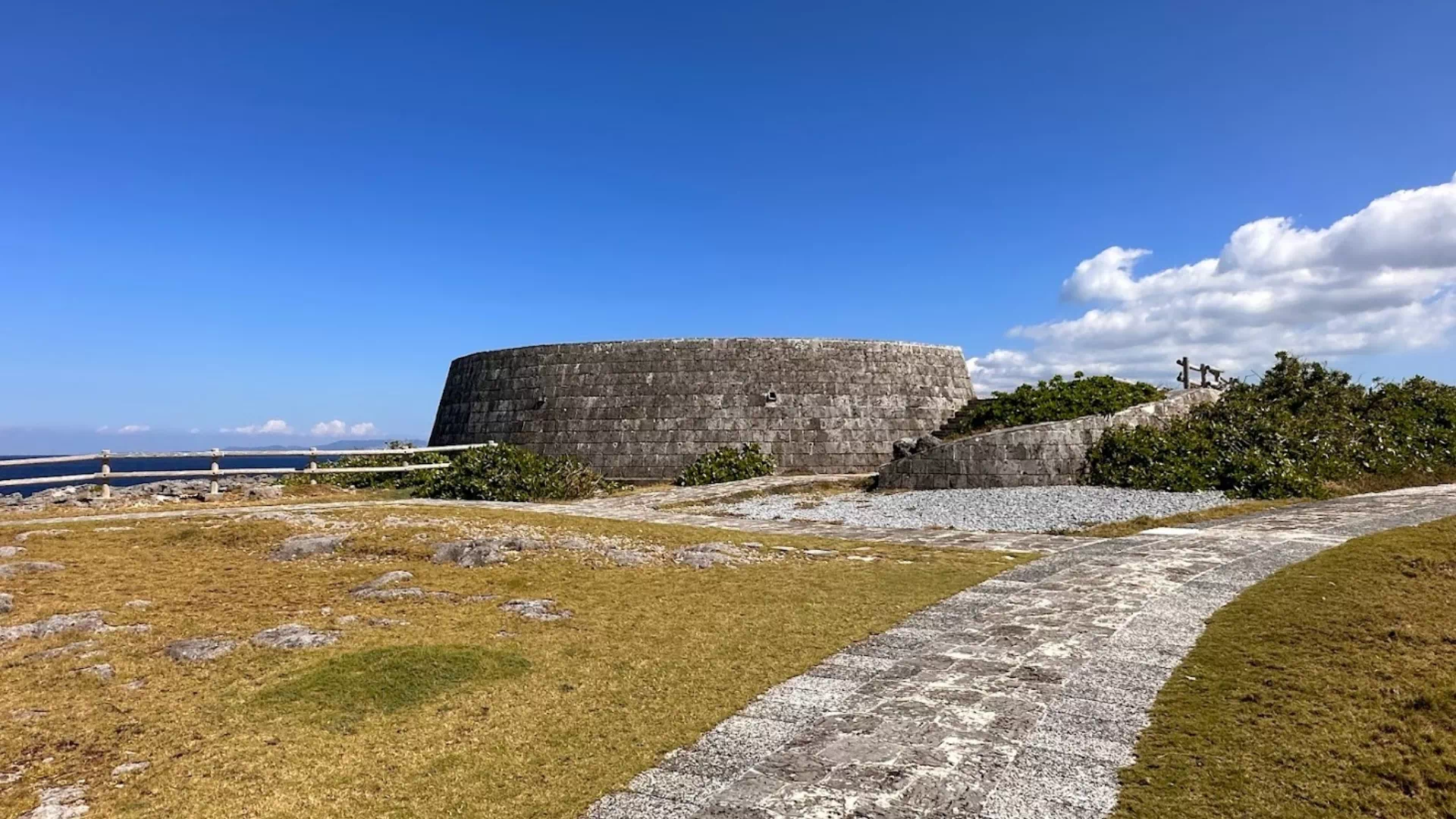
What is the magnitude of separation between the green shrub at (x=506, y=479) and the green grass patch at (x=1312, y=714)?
14.3 meters

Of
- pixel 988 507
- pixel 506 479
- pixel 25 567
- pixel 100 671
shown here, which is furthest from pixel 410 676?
pixel 506 479

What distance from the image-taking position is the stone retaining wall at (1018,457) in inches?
639

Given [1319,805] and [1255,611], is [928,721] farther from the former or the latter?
[1255,611]

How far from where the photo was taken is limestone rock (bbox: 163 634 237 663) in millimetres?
5648

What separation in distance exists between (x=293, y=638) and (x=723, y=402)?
1659 cm

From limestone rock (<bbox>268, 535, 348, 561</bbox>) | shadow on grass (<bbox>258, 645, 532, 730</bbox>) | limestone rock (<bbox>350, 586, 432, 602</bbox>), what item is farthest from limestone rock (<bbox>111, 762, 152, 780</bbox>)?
limestone rock (<bbox>268, 535, 348, 561</bbox>)

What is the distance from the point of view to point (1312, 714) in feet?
14.5

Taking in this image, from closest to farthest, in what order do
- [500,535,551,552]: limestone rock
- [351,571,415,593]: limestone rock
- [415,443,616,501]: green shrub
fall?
[351,571,415,593]: limestone rock, [500,535,551,552]: limestone rock, [415,443,616,501]: green shrub

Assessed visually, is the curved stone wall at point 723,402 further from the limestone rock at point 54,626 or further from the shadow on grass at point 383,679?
the shadow on grass at point 383,679

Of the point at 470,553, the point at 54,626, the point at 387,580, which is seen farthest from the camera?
the point at 470,553

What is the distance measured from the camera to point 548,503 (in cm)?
1670

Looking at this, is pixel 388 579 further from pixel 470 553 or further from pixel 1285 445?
pixel 1285 445

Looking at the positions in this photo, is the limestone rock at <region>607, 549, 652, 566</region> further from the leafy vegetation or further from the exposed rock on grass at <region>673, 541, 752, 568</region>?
the leafy vegetation

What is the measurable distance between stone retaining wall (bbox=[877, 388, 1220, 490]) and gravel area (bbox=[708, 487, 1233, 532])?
551 millimetres
